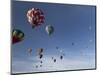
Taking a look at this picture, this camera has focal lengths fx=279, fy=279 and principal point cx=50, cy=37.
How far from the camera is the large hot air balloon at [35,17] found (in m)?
2.54

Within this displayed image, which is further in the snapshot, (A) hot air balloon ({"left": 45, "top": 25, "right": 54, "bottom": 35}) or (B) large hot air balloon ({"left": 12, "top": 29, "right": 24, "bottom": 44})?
(A) hot air balloon ({"left": 45, "top": 25, "right": 54, "bottom": 35})

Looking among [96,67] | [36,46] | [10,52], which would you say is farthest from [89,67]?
[10,52]

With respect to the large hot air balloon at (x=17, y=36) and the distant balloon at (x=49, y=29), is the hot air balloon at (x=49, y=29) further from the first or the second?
the large hot air balloon at (x=17, y=36)

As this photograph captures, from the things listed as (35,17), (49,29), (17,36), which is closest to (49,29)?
(49,29)

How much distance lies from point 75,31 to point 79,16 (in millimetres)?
155

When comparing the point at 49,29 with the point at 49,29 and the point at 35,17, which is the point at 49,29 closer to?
the point at 49,29

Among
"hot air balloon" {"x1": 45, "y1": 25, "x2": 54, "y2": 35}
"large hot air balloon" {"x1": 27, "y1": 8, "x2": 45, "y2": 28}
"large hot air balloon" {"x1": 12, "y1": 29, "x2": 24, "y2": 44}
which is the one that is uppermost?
"large hot air balloon" {"x1": 27, "y1": 8, "x2": 45, "y2": 28}

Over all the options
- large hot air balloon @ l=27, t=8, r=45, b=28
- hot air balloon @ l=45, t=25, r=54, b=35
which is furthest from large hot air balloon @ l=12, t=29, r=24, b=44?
hot air balloon @ l=45, t=25, r=54, b=35

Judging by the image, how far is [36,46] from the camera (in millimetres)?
2559

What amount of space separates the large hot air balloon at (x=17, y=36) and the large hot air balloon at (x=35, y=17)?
144 mm

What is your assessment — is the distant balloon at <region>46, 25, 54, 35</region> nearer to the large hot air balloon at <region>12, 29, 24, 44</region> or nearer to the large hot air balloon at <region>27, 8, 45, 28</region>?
the large hot air balloon at <region>27, 8, 45, 28</region>

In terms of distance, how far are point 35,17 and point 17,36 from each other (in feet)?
0.82

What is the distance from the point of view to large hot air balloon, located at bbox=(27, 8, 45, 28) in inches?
100

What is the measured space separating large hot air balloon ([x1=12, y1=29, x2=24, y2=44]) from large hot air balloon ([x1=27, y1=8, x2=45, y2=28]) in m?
0.14
